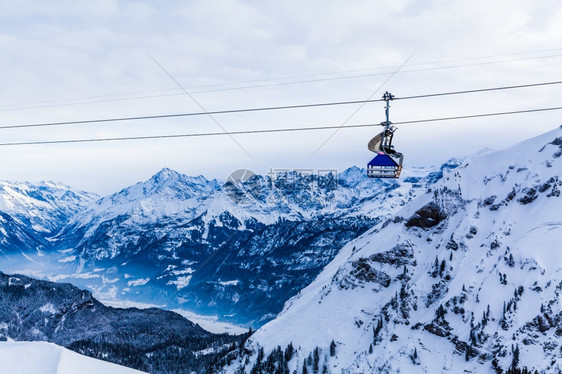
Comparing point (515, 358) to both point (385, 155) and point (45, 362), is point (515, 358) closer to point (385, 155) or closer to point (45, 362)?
point (385, 155)

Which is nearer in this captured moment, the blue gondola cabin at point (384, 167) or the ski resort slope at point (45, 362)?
the ski resort slope at point (45, 362)

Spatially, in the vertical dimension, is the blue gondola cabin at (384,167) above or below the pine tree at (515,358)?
above

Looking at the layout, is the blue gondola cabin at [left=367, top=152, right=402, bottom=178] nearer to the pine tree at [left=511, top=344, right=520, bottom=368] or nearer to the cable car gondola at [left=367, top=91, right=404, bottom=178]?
the cable car gondola at [left=367, top=91, right=404, bottom=178]

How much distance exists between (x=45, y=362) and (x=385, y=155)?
2533 cm

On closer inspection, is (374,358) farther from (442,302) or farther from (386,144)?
(386,144)

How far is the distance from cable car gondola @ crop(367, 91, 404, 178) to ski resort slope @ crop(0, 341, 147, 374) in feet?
68.3

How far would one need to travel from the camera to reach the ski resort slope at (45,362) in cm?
2447

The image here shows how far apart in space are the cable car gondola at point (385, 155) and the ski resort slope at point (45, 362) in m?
20.8

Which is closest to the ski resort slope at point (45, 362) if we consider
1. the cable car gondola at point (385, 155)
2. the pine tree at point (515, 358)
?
the cable car gondola at point (385, 155)

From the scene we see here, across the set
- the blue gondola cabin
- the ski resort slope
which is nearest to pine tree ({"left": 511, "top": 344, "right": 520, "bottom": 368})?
the blue gondola cabin

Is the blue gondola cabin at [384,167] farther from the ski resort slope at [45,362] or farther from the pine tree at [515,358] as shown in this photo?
the pine tree at [515,358]

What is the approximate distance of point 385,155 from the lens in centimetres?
3459

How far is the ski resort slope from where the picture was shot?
80.3ft

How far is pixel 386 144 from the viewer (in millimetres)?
31844
